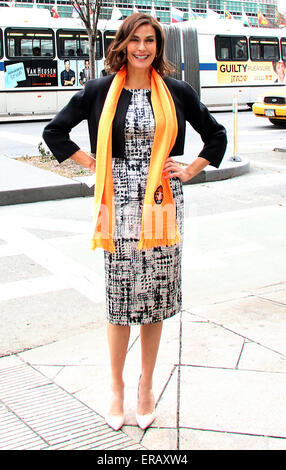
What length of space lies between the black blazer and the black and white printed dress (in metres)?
0.05

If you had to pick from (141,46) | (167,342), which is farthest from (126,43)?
(167,342)

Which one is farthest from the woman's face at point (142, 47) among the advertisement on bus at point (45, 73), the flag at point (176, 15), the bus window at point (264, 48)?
the flag at point (176, 15)

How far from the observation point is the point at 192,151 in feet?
43.2

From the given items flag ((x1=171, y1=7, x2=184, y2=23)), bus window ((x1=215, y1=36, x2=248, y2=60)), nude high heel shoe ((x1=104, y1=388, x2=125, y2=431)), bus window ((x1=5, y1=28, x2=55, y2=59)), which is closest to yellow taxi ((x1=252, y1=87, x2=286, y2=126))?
bus window ((x1=5, y1=28, x2=55, y2=59))

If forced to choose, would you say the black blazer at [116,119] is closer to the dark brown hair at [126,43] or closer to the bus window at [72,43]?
the dark brown hair at [126,43]

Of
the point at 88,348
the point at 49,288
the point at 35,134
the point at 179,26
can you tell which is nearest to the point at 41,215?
the point at 49,288

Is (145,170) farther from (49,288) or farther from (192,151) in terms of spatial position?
(192,151)

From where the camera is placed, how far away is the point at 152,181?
279cm

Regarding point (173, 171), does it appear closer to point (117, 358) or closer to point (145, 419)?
point (117, 358)

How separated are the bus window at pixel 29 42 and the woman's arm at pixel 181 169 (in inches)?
791

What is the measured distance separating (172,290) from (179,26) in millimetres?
15966

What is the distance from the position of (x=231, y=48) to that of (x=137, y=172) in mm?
25237

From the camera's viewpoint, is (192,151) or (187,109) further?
(192,151)

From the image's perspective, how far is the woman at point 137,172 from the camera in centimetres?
281
